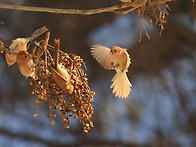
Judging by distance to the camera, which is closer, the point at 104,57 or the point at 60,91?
the point at 60,91

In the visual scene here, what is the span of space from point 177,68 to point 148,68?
0.26 m

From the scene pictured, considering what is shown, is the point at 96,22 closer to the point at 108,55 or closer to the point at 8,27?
the point at 8,27

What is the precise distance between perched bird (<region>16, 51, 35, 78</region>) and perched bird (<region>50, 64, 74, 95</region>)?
81 mm

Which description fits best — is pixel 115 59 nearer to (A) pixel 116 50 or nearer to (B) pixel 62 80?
(A) pixel 116 50

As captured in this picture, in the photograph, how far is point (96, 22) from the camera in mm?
4090

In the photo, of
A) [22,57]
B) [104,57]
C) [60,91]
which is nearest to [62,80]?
[60,91]

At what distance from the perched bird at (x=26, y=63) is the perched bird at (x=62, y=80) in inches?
3.2

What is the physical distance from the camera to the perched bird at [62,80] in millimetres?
1328

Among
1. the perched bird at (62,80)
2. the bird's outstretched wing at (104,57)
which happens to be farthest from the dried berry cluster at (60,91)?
the bird's outstretched wing at (104,57)

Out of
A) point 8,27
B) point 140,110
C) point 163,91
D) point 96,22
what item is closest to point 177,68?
point 163,91

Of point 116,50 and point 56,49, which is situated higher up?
point 116,50

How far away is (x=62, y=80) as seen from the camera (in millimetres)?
1329

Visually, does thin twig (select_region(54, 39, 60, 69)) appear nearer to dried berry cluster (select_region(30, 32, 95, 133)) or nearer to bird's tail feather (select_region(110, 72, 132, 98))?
dried berry cluster (select_region(30, 32, 95, 133))

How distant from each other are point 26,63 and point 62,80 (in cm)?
14
